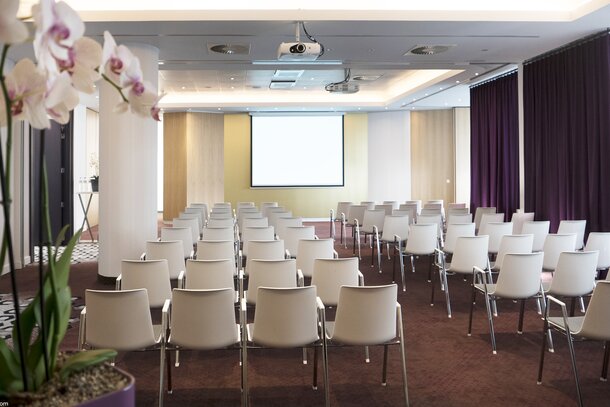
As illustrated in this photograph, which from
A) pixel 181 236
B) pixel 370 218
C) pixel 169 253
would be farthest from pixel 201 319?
pixel 370 218

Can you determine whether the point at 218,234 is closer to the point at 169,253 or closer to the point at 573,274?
the point at 169,253

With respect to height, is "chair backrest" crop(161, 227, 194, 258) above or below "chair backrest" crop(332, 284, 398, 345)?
above

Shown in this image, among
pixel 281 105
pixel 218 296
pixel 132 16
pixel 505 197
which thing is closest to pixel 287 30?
pixel 132 16

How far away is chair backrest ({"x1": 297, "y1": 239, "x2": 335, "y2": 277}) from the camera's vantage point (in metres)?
6.27

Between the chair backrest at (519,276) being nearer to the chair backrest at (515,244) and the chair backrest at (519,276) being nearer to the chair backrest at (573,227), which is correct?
the chair backrest at (515,244)

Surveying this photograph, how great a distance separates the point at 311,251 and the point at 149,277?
6.63 feet

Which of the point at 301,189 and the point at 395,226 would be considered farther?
the point at 301,189

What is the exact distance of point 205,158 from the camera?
1794 cm

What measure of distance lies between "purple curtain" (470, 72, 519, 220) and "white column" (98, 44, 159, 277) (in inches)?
280

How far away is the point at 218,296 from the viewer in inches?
146

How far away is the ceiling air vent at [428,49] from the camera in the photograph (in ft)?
28.4

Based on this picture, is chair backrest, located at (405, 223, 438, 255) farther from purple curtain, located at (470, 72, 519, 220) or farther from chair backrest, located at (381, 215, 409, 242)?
purple curtain, located at (470, 72, 519, 220)

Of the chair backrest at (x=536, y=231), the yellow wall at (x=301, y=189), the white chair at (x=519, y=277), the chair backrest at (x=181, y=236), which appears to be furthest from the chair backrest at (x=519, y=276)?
the yellow wall at (x=301, y=189)

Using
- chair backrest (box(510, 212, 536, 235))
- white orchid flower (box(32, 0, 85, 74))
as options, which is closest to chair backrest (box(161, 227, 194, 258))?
chair backrest (box(510, 212, 536, 235))
